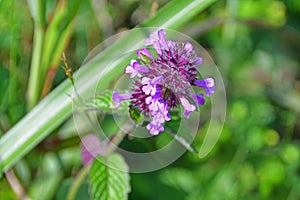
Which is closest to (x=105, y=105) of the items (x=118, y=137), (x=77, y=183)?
(x=118, y=137)

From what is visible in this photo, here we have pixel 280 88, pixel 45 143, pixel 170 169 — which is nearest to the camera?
pixel 45 143

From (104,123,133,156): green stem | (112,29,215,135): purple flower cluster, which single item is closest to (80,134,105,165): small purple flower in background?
(104,123,133,156): green stem

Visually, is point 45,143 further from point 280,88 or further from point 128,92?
point 280,88

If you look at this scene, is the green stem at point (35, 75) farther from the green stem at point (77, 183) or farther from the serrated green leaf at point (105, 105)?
the serrated green leaf at point (105, 105)

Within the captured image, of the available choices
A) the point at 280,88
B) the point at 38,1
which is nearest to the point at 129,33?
the point at 38,1

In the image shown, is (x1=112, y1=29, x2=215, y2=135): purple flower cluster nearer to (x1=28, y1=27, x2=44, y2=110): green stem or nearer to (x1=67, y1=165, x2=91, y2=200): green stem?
(x1=67, y1=165, x2=91, y2=200): green stem

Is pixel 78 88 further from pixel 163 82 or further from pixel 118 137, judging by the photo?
pixel 163 82
